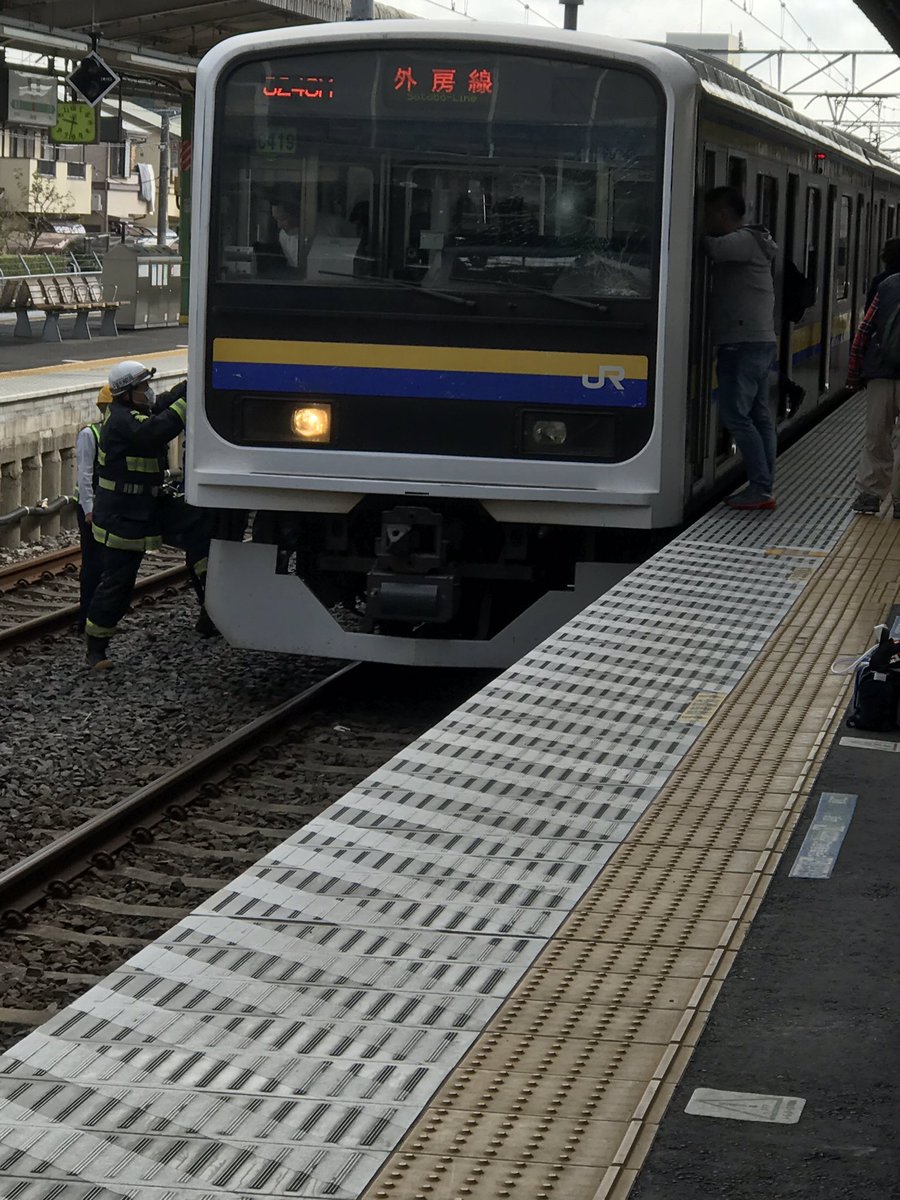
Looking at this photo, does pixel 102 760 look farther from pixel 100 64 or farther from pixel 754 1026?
pixel 100 64

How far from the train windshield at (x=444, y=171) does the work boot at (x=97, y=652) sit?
7.96ft

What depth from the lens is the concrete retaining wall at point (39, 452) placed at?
45.0 feet

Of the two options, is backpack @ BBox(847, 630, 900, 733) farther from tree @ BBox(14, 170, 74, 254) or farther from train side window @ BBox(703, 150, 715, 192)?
tree @ BBox(14, 170, 74, 254)

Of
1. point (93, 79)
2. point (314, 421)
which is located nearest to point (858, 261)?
point (314, 421)

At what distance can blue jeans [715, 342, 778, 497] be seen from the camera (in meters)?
8.77

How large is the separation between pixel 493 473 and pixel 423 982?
15.5 feet

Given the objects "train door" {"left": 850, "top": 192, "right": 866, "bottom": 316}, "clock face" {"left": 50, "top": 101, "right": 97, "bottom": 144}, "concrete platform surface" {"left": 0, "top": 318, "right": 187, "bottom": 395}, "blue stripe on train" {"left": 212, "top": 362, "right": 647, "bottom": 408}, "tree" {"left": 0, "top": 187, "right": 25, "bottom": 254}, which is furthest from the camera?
"tree" {"left": 0, "top": 187, "right": 25, "bottom": 254}

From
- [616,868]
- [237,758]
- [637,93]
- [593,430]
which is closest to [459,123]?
[637,93]

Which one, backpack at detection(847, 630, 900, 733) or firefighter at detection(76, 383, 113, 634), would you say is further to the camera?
firefighter at detection(76, 383, 113, 634)

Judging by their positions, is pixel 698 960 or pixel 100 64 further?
pixel 100 64

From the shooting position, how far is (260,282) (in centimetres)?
795

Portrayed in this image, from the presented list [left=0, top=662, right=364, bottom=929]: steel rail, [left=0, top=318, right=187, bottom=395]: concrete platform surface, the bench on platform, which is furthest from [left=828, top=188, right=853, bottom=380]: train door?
the bench on platform

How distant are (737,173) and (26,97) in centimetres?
1741

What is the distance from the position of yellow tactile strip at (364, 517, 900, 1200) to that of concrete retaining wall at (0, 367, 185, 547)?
9331mm
